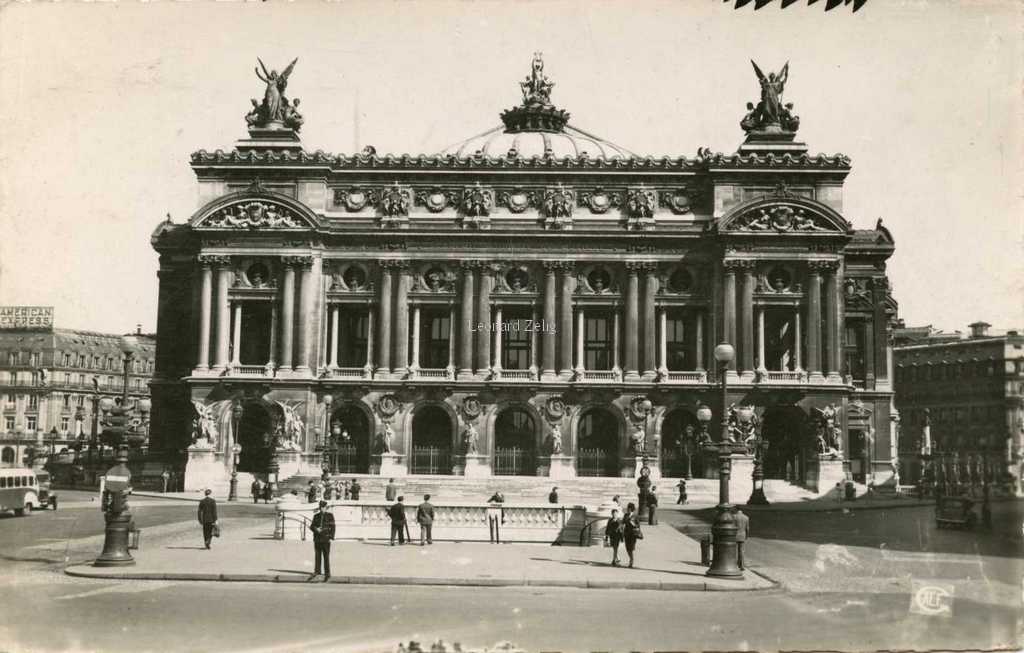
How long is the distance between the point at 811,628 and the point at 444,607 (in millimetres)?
6433

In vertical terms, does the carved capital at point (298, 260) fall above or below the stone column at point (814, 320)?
above

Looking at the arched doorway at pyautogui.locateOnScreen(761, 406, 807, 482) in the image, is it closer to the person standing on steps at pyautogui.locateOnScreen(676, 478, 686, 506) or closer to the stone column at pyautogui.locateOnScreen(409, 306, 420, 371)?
the person standing on steps at pyautogui.locateOnScreen(676, 478, 686, 506)

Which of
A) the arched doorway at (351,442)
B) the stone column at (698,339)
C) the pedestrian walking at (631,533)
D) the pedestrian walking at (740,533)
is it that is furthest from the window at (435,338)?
the pedestrian walking at (740,533)

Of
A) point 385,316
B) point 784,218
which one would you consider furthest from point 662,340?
point 385,316

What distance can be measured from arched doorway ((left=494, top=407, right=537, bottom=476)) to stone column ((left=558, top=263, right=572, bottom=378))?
3.29 metres

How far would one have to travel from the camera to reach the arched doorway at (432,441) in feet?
201

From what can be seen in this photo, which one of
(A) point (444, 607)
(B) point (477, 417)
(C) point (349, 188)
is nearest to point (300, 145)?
(C) point (349, 188)

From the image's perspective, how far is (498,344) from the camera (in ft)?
202

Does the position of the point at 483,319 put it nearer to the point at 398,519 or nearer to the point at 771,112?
the point at 771,112

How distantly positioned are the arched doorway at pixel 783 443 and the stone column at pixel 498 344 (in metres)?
14.4

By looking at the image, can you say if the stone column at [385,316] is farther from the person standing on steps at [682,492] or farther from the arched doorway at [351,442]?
the person standing on steps at [682,492]

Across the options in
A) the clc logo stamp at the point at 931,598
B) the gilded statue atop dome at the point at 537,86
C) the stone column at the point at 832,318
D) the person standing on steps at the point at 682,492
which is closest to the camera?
the clc logo stamp at the point at 931,598

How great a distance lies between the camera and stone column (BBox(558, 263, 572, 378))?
6128 cm

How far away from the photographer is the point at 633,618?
19.3m
